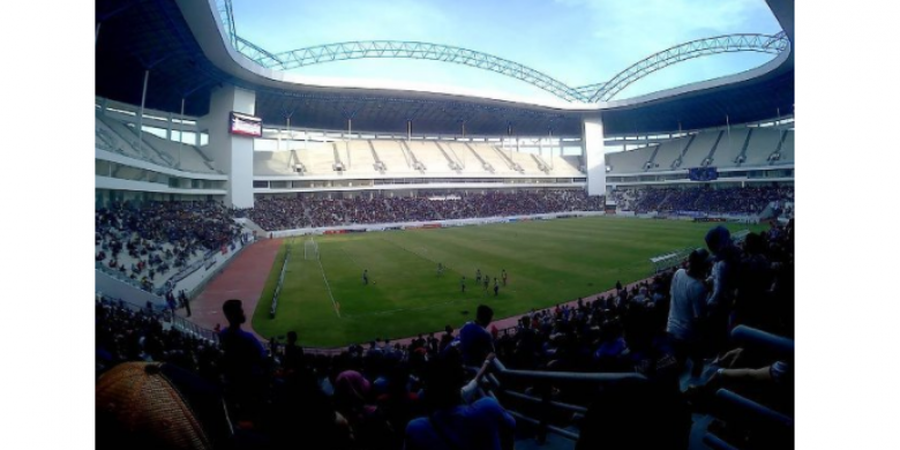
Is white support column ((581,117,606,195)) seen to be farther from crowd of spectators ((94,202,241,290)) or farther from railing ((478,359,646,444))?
railing ((478,359,646,444))

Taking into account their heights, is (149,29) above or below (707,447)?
above

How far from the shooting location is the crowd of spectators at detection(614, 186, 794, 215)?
54.5m

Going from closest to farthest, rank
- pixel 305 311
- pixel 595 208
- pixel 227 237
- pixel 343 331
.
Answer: pixel 343 331 < pixel 305 311 < pixel 227 237 < pixel 595 208

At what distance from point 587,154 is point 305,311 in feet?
227

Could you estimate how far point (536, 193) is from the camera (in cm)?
7850

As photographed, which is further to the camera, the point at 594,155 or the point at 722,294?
the point at 594,155

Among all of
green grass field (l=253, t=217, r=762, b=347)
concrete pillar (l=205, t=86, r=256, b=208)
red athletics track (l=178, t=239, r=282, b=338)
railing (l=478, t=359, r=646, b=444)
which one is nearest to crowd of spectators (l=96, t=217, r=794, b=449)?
railing (l=478, t=359, r=646, b=444)

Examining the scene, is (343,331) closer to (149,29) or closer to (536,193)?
(149,29)

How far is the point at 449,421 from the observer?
2.29 metres

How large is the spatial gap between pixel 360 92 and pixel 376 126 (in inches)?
744

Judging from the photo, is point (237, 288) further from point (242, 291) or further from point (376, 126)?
point (376, 126)

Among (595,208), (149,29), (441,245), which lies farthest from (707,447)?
(595,208)

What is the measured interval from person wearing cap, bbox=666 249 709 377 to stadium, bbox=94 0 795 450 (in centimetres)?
3

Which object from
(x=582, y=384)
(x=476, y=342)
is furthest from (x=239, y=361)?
(x=582, y=384)
